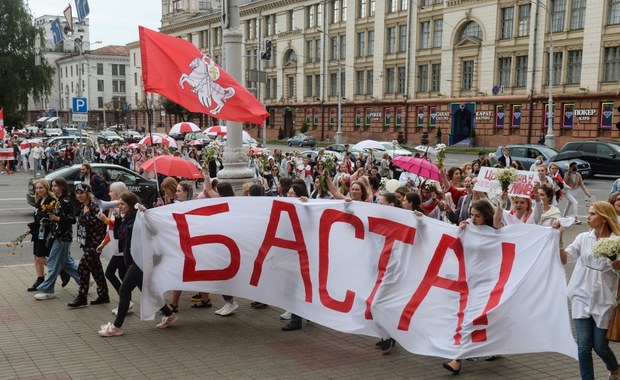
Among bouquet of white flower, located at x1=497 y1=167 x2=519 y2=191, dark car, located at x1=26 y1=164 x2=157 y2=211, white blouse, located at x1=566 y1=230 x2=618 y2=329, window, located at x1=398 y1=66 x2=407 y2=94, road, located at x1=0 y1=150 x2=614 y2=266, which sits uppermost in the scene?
window, located at x1=398 y1=66 x2=407 y2=94

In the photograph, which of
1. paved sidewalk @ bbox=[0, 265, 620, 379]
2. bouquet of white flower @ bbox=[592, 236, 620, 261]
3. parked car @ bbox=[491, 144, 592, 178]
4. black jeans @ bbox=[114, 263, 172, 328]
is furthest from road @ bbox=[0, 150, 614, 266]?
bouquet of white flower @ bbox=[592, 236, 620, 261]

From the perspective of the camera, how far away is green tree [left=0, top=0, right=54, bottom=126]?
48281 mm

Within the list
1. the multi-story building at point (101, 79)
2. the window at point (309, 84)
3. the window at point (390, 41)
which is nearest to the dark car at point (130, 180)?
the window at point (390, 41)

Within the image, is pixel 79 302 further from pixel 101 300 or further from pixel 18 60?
pixel 18 60

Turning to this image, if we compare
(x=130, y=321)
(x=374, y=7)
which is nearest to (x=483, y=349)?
(x=130, y=321)

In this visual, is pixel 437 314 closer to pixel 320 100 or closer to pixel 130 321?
pixel 130 321

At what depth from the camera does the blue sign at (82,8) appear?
36375 mm

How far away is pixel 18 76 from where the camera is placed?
48656mm

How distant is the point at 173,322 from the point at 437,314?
128 inches

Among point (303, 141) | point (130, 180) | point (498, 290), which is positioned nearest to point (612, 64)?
point (303, 141)

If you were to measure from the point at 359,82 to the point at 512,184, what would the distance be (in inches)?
2171

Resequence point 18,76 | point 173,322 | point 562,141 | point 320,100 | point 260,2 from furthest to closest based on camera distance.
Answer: point 260,2 → point 320,100 → point 18,76 → point 562,141 → point 173,322

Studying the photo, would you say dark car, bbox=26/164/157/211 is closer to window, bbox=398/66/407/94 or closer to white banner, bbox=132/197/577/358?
white banner, bbox=132/197/577/358

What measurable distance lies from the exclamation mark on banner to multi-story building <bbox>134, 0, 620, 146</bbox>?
30.3 m
